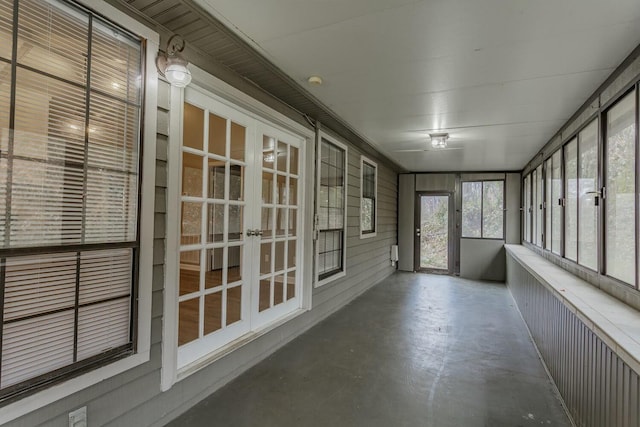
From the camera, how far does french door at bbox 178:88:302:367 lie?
89.8 inches

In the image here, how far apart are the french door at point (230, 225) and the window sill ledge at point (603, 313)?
7.89 ft

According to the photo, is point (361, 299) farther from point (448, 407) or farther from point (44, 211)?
point (44, 211)

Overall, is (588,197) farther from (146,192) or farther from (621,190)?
Answer: (146,192)

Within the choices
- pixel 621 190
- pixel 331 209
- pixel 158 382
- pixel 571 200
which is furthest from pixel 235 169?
pixel 571 200

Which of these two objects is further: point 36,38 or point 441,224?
point 441,224

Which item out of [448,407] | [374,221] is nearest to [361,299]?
[374,221]

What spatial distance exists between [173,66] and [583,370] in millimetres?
3135

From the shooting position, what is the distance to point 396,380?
2629 mm

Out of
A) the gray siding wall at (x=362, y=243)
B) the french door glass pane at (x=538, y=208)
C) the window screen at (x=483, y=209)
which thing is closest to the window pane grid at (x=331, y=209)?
the gray siding wall at (x=362, y=243)

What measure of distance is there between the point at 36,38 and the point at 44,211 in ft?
2.49

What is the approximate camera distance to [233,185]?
2.65 m

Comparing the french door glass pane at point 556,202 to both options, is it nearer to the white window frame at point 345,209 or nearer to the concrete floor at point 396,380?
the concrete floor at point 396,380

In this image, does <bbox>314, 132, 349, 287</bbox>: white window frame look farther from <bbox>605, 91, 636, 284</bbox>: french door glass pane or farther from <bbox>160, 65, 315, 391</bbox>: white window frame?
<bbox>605, 91, 636, 284</bbox>: french door glass pane

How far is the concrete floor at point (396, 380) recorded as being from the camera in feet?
7.06
